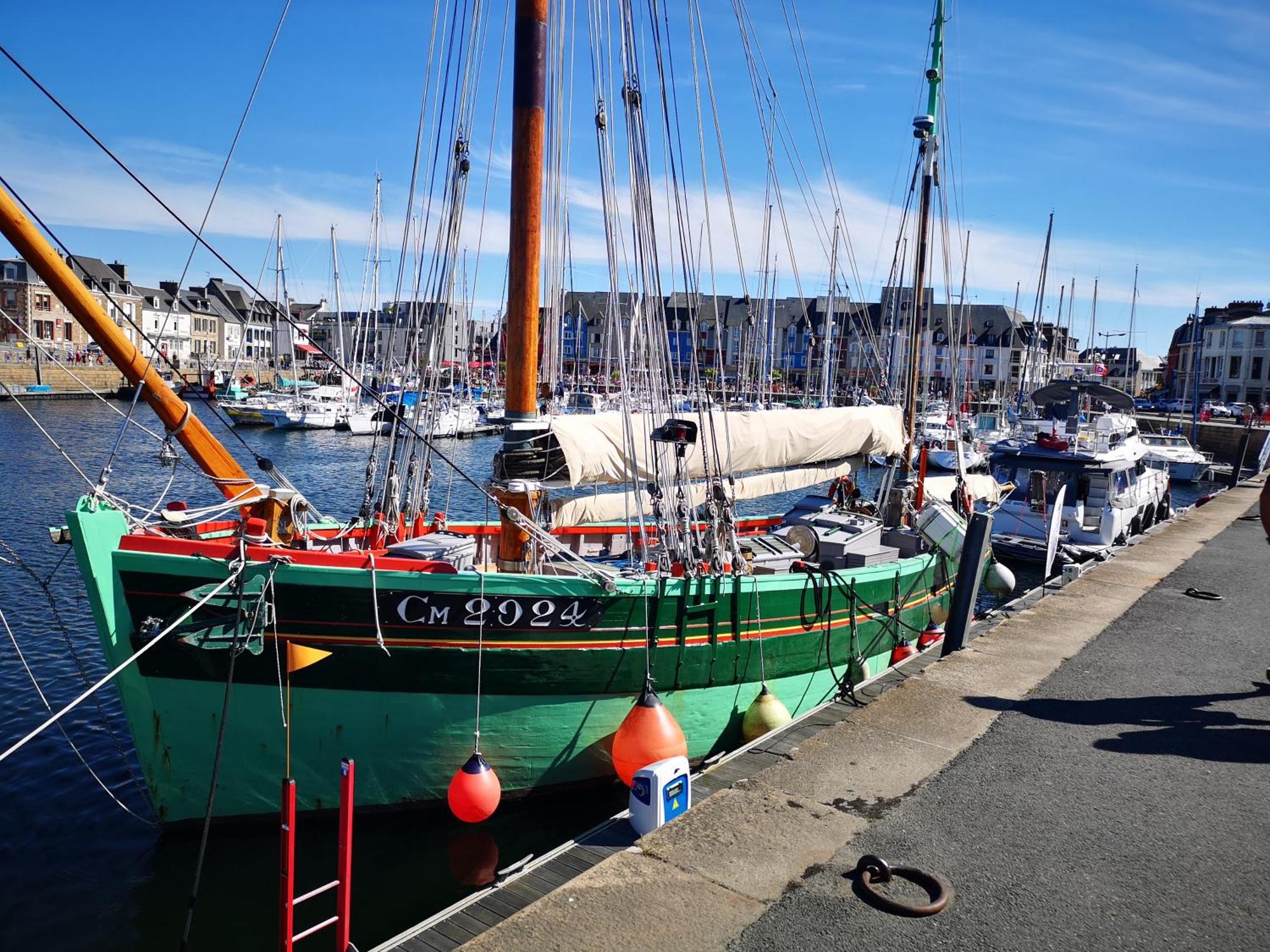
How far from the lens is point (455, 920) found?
614cm

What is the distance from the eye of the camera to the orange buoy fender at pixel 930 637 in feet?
49.2

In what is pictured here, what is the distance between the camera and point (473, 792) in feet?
28.9

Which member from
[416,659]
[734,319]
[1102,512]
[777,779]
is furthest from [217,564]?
[734,319]

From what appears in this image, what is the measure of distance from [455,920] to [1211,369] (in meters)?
109

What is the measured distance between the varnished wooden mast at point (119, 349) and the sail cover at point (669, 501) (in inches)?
169

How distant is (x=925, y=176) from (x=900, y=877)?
1632cm

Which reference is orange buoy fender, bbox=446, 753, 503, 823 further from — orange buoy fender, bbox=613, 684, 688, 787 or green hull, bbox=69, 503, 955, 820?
orange buoy fender, bbox=613, 684, 688, 787

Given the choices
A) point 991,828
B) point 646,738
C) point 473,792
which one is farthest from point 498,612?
point 991,828

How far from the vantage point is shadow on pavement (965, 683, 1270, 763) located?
865cm

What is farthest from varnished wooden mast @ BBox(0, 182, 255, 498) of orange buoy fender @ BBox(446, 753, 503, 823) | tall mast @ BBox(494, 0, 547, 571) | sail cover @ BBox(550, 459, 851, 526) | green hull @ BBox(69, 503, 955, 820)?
sail cover @ BBox(550, 459, 851, 526)

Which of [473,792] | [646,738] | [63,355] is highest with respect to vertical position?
[63,355]

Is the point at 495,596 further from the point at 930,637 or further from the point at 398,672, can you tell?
the point at 930,637

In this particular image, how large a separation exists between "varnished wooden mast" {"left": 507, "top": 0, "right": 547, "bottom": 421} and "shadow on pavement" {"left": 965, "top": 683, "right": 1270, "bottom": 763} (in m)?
6.59

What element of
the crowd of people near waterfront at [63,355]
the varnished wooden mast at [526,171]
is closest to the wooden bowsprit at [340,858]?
the varnished wooden mast at [526,171]
